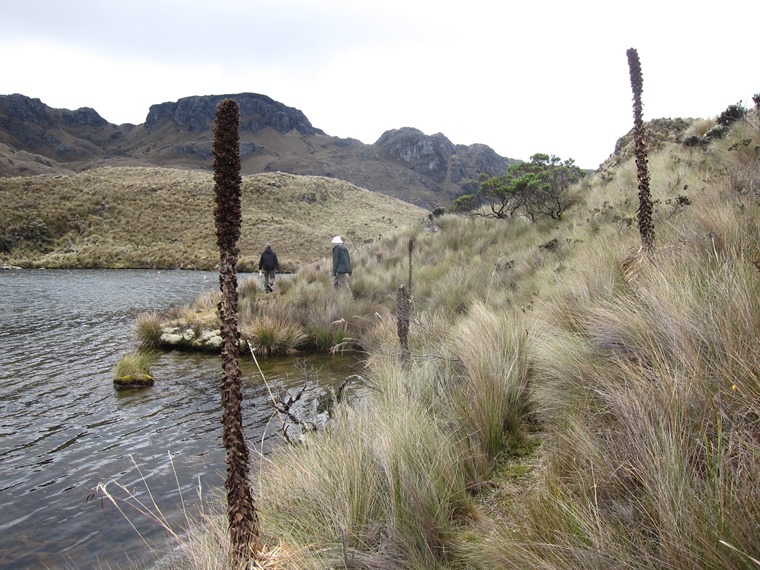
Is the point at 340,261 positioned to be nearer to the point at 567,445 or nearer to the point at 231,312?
the point at 567,445

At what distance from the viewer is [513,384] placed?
372cm

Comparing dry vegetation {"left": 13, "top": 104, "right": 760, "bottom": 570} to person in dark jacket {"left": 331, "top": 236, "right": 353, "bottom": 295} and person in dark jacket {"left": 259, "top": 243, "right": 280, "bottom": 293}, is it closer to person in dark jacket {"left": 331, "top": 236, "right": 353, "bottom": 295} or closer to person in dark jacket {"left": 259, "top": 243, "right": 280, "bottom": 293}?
person in dark jacket {"left": 331, "top": 236, "right": 353, "bottom": 295}

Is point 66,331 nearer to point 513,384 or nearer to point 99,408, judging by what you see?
point 99,408

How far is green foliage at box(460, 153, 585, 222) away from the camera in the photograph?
14.2 m

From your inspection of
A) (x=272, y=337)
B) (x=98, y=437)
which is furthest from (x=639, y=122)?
(x=272, y=337)

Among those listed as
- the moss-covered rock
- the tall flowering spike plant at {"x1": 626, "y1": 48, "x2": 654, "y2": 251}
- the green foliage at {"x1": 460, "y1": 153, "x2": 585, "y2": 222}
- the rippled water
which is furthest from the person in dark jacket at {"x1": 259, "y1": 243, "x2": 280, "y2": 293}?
the tall flowering spike plant at {"x1": 626, "y1": 48, "x2": 654, "y2": 251}

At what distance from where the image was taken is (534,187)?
47.1 feet

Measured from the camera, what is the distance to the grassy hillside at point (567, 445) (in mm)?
1585

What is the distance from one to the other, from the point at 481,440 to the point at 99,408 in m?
6.11

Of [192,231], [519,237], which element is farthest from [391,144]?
[519,237]

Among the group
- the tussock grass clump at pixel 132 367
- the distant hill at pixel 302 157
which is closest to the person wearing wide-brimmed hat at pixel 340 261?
the tussock grass clump at pixel 132 367

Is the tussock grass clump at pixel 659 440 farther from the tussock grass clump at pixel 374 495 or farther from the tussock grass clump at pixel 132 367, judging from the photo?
the tussock grass clump at pixel 132 367

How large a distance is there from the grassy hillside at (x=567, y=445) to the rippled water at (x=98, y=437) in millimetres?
1179

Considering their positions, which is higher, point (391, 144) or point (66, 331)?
point (391, 144)
